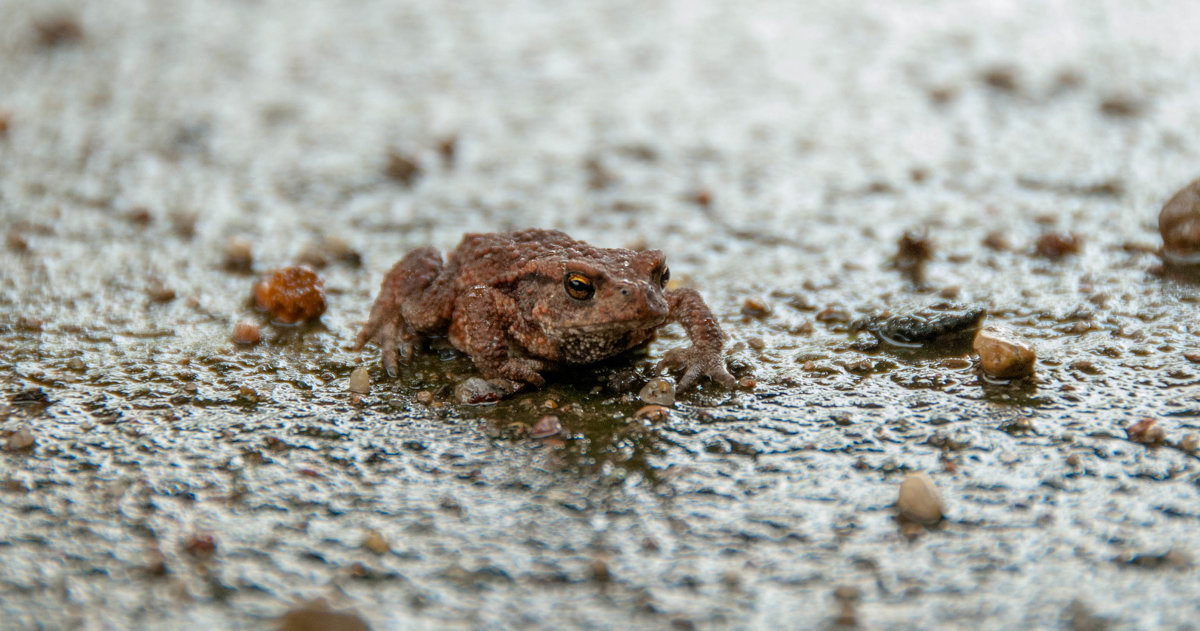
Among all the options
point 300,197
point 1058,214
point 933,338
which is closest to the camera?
point 933,338

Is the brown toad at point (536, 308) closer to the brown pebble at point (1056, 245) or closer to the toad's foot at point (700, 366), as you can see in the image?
the toad's foot at point (700, 366)

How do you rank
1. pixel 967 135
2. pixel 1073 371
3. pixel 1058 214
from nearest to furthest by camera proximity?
1. pixel 1073 371
2. pixel 1058 214
3. pixel 967 135

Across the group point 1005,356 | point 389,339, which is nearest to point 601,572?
point 389,339

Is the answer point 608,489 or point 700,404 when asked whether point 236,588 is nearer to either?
point 608,489

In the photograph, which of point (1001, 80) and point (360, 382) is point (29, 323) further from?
point (1001, 80)

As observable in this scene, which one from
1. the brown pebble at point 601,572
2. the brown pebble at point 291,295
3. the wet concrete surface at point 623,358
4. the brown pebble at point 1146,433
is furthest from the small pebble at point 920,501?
the brown pebble at point 291,295

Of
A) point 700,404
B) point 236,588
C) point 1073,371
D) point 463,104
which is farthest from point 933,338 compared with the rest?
point 463,104
